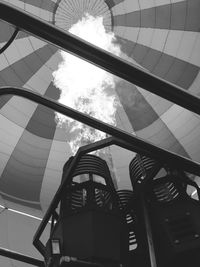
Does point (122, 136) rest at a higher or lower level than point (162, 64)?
lower

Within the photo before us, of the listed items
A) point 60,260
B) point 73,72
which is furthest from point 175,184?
point 73,72

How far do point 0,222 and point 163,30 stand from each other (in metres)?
2.79

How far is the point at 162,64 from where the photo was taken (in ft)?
15.9

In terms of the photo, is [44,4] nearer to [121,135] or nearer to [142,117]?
[142,117]

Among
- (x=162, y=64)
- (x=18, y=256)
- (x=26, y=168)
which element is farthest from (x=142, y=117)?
(x=18, y=256)

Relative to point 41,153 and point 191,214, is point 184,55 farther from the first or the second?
point 191,214

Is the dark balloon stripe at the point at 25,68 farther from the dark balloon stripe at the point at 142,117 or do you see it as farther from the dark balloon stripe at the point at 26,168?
the dark balloon stripe at the point at 142,117

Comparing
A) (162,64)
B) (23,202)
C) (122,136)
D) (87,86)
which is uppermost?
(87,86)

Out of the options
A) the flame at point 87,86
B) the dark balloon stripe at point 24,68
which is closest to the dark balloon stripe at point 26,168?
the flame at point 87,86

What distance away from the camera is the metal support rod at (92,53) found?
0.75 m

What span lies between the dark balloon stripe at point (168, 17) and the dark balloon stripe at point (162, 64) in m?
0.24

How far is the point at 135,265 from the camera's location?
1.29 m

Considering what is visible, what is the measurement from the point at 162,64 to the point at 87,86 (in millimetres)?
1009

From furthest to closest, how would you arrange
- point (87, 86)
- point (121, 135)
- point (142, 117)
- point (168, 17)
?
1. point (87, 86)
2. point (142, 117)
3. point (168, 17)
4. point (121, 135)
